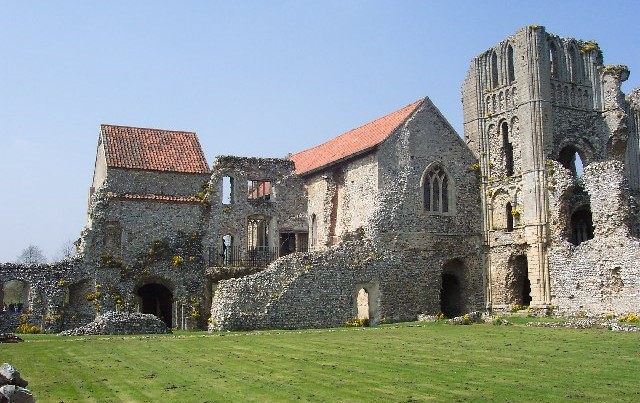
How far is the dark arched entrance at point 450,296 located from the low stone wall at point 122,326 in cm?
1637

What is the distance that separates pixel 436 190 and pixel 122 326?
17.4 meters

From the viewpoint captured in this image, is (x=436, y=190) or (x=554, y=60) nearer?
(x=436, y=190)

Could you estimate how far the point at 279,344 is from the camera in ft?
72.4

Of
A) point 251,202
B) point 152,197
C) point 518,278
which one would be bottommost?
point 518,278

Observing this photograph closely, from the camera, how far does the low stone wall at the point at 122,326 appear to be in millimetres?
28062

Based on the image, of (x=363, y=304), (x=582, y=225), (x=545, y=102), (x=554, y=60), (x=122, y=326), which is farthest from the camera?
(x=582, y=225)

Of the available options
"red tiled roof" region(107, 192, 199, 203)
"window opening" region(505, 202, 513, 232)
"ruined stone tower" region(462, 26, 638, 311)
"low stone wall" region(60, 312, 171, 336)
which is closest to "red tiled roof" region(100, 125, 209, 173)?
"red tiled roof" region(107, 192, 199, 203)

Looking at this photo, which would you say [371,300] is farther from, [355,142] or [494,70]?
Answer: [494,70]

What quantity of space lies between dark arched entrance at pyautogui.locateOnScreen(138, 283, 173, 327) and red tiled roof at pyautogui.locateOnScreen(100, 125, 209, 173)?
6.42m

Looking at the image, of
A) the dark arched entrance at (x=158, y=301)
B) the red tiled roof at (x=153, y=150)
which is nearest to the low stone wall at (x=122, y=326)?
the dark arched entrance at (x=158, y=301)

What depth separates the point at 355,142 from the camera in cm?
3838

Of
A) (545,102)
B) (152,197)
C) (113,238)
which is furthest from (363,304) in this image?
(545,102)

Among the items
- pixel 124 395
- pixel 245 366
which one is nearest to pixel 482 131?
pixel 245 366

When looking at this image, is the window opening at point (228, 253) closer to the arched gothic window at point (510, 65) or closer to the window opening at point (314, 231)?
the window opening at point (314, 231)
